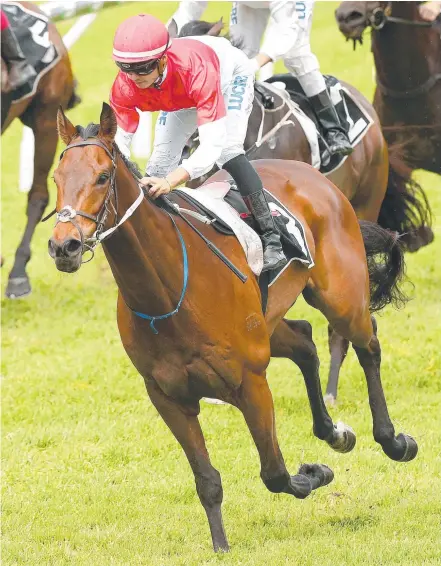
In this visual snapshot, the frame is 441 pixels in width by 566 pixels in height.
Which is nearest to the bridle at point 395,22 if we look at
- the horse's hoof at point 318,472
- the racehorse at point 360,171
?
the racehorse at point 360,171

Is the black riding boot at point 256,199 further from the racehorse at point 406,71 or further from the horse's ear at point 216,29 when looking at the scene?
the racehorse at point 406,71

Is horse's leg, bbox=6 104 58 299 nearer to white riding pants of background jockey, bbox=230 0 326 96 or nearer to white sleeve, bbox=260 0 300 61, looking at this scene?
white riding pants of background jockey, bbox=230 0 326 96

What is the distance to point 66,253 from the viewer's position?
409cm

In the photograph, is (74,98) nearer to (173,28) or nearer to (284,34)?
(173,28)

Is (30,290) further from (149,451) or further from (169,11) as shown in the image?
(169,11)

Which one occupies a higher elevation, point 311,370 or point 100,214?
point 100,214

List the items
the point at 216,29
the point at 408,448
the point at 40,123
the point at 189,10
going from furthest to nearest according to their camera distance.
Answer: the point at 40,123 → the point at 189,10 → the point at 216,29 → the point at 408,448

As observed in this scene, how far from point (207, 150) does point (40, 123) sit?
18.2 ft

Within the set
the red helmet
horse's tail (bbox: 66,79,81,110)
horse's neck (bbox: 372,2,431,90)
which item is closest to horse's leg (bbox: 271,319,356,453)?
the red helmet

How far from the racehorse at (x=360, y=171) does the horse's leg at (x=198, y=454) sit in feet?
8.35

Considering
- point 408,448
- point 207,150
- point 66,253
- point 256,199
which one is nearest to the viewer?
point 66,253

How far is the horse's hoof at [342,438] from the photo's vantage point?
6133mm

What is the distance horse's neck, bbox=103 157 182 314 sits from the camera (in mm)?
4574

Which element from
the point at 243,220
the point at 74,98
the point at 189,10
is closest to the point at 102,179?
the point at 243,220
